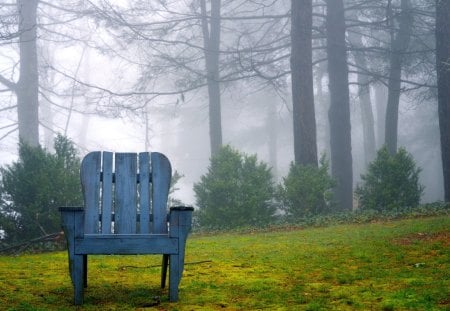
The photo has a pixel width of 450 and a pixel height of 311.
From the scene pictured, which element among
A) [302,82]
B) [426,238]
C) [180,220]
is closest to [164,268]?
[180,220]

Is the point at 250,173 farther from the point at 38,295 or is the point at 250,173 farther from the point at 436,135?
the point at 436,135

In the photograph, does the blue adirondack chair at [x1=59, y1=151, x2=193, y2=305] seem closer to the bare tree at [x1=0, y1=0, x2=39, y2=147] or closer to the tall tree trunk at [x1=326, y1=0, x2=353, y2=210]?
the tall tree trunk at [x1=326, y1=0, x2=353, y2=210]

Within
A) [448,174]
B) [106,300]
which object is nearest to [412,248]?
[106,300]

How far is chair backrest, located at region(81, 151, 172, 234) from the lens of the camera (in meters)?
4.43

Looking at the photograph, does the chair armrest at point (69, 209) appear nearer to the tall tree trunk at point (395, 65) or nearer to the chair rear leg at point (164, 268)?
the chair rear leg at point (164, 268)

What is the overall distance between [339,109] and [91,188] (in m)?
13.1

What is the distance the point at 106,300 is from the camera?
4.28 meters

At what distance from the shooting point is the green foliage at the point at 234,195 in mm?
12266

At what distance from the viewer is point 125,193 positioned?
14.9 feet

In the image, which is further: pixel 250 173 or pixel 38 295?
pixel 250 173

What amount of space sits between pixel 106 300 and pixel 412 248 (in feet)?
12.8

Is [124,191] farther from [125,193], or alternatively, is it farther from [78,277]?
[78,277]

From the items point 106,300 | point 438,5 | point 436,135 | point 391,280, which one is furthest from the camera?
point 436,135

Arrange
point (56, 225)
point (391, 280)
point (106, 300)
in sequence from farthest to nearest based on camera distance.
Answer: point (56, 225)
point (391, 280)
point (106, 300)
